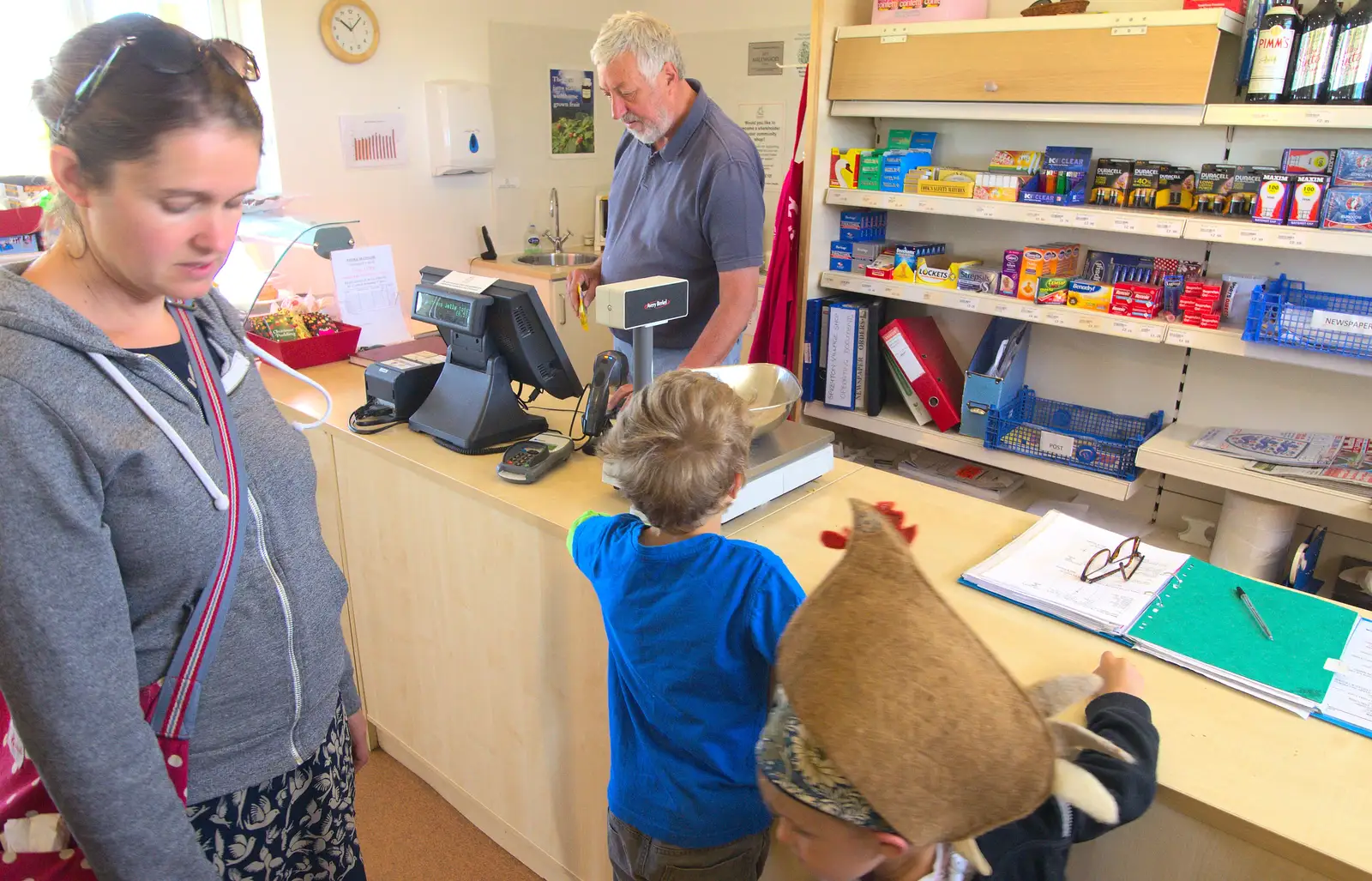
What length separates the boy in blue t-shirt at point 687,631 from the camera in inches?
44.4

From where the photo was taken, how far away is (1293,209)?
204cm

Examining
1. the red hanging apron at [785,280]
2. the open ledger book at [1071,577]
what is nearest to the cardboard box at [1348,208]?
the open ledger book at [1071,577]

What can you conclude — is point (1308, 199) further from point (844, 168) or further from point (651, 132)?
point (651, 132)

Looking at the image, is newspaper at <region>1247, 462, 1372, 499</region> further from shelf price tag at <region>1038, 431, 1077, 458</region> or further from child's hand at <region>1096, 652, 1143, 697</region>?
child's hand at <region>1096, 652, 1143, 697</region>

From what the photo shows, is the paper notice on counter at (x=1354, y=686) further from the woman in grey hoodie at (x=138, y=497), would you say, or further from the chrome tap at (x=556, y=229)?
the chrome tap at (x=556, y=229)

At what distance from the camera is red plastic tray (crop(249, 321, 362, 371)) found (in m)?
2.40

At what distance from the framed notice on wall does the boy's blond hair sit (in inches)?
146

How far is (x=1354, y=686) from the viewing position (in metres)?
1.10

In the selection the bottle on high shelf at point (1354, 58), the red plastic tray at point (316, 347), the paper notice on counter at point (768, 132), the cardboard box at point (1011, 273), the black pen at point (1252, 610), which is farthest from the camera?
the paper notice on counter at point (768, 132)

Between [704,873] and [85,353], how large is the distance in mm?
1002

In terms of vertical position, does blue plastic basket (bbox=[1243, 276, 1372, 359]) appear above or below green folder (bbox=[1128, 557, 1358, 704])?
above

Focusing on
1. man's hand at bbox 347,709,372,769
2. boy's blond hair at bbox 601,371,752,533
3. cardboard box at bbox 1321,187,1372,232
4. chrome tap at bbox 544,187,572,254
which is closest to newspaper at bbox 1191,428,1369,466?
cardboard box at bbox 1321,187,1372,232

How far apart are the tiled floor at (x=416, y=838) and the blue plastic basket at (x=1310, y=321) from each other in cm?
208

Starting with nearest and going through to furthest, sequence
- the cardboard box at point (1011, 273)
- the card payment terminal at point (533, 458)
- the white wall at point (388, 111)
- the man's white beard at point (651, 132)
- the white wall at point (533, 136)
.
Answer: the card payment terminal at point (533, 458) → the man's white beard at point (651, 132) → the cardboard box at point (1011, 273) → the white wall at point (388, 111) → the white wall at point (533, 136)
